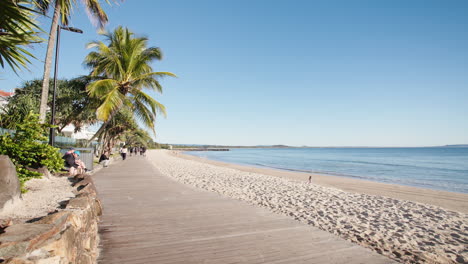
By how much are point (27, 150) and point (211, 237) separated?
4472 millimetres

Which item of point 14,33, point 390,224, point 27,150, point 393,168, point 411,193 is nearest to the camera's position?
point 14,33

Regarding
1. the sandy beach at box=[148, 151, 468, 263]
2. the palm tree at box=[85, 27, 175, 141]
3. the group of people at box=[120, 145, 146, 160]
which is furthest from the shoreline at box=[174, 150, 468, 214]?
the group of people at box=[120, 145, 146, 160]

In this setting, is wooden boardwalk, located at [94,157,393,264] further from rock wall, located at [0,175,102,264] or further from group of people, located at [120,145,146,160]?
group of people, located at [120,145,146,160]

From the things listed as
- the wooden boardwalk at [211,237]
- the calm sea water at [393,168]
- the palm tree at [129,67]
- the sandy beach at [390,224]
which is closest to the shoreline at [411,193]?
the calm sea water at [393,168]

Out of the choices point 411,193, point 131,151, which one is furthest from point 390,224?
point 131,151

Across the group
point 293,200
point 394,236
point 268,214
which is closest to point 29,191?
point 268,214

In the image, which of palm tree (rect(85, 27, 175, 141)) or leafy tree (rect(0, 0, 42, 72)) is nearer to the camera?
leafy tree (rect(0, 0, 42, 72))

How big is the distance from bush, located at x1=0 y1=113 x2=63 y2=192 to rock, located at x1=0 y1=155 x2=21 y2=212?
44.7 inches

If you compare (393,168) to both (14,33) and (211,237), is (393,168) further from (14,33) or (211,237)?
(14,33)

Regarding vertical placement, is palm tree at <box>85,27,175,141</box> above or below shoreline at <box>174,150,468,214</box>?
above

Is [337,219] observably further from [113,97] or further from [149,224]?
[113,97]

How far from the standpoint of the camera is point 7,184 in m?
3.80

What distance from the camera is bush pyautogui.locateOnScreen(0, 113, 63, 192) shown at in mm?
4969

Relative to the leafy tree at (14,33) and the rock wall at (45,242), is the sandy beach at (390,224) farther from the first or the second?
the leafy tree at (14,33)
